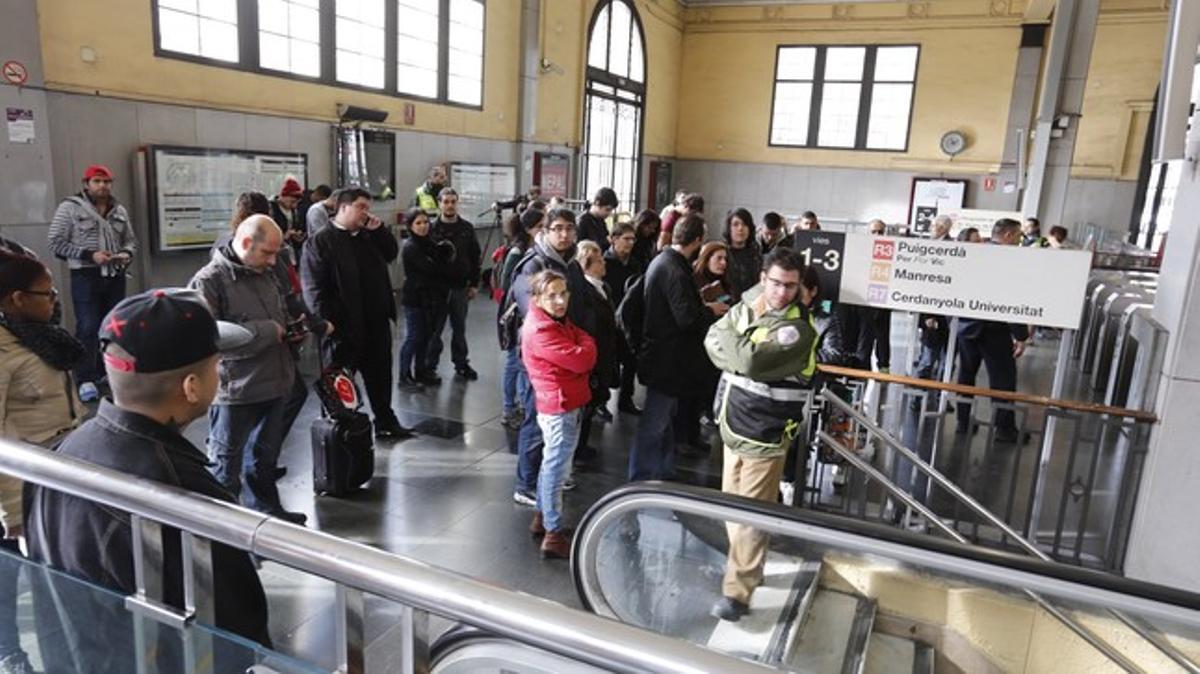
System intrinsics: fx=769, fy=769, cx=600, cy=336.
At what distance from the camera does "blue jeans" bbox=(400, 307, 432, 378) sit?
6016 mm

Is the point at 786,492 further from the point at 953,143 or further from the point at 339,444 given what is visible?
the point at 953,143

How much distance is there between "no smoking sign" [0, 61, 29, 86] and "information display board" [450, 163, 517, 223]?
5.38 metres

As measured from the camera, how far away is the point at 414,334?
6.11 m

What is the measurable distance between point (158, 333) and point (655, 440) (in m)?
3.05

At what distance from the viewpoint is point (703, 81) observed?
58.1 feet

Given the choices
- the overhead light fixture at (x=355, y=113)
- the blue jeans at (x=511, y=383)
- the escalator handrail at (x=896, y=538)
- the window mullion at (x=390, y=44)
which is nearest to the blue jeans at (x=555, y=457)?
the escalator handrail at (x=896, y=538)

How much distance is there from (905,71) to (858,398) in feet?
44.2

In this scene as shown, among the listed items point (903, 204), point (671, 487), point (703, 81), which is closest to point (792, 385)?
point (671, 487)

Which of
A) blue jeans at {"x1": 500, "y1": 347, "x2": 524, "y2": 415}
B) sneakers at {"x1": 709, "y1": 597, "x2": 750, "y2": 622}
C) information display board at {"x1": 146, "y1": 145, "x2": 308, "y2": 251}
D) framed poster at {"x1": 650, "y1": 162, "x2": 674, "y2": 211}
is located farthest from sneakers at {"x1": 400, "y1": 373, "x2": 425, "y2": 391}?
framed poster at {"x1": 650, "y1": 162, "x2": 674, "y2": 211}

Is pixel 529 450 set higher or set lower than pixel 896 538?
lower

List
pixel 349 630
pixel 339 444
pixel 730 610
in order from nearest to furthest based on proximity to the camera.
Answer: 1. pixel 349 630
2. pixel 730 610
3. pixel 339 444

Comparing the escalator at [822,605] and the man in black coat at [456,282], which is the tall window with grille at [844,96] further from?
the escalator at [822,605]

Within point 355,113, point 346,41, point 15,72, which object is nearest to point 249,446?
point 15,72

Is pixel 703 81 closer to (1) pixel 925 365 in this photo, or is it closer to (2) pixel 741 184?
(2) pixel 741 184
